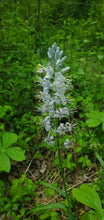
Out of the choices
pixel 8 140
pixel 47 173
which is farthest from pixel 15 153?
pixel 47 173


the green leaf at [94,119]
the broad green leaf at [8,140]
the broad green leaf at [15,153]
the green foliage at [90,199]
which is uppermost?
the green leaf at [94,119]

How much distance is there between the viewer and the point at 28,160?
2717 mm

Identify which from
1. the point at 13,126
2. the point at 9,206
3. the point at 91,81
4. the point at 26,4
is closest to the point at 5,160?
the point at 9,206

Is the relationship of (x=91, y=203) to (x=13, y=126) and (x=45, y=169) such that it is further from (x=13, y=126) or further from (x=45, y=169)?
(x=13, y=126)

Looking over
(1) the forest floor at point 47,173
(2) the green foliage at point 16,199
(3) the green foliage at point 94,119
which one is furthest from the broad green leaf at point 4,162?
(3) the green foliage at point 94,119

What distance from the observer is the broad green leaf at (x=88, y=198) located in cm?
139

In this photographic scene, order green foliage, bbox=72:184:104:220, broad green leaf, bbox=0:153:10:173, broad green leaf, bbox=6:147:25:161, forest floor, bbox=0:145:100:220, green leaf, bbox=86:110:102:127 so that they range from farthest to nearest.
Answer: forest floor, bbox=0:145:100:220, green leaf, bbox=86:110:102:127, broad green leaf, bbox=6:147:25:161, broad green leaf, bbox=0:153:10:173, green foliage, bbox=72:184:104:220

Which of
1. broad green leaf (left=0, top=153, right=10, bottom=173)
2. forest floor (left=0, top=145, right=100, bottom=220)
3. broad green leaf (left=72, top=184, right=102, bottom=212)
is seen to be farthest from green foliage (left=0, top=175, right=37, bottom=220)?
broad green leaf (left=72, top=184, right=102, bottom=212)

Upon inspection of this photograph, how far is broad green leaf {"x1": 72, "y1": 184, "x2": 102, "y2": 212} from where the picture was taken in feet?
4.56

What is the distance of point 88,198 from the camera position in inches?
56.2

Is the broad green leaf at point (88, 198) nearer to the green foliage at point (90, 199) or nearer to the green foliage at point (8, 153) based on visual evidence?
the green foliage at point (90, 199)

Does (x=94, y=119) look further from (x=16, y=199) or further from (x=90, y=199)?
(x=16, y=199)

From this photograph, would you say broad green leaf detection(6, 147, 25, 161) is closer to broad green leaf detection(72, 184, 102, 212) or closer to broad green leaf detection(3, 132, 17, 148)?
broad green leaf detection(3, 132, 17, 148)

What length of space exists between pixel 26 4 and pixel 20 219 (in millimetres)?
3650
